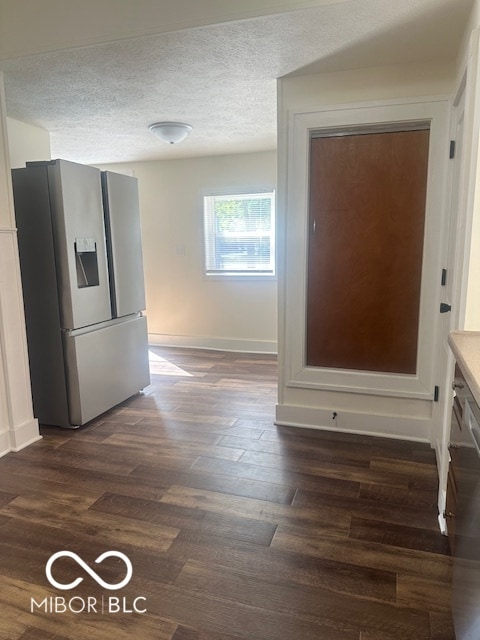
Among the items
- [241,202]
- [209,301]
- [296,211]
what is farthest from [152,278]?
[296,211]

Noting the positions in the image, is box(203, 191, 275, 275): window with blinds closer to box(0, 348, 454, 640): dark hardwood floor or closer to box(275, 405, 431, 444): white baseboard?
box(275, 405, 431, 444): white baseboard

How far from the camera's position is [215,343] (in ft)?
18.3

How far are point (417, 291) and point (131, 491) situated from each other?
2094 mm

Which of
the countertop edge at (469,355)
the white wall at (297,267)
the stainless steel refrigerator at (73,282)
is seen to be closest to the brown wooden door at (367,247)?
the white wall at (297,267)

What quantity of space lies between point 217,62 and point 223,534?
2521mm

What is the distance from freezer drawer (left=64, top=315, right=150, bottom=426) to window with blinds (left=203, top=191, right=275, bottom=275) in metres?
1.81

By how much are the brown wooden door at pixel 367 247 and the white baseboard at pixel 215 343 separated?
7.70ft

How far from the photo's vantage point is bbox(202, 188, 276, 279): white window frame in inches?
200

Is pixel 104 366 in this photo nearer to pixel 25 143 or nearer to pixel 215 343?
pixel 25 143

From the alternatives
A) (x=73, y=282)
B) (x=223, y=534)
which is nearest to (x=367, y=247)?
(x=223, y=534)

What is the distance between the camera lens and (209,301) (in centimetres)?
552

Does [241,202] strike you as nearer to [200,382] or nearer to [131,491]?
[200,382]

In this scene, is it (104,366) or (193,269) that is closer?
(104,366)

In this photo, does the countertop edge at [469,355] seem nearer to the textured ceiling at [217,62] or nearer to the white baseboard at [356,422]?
the white baseboard at [356,422]
